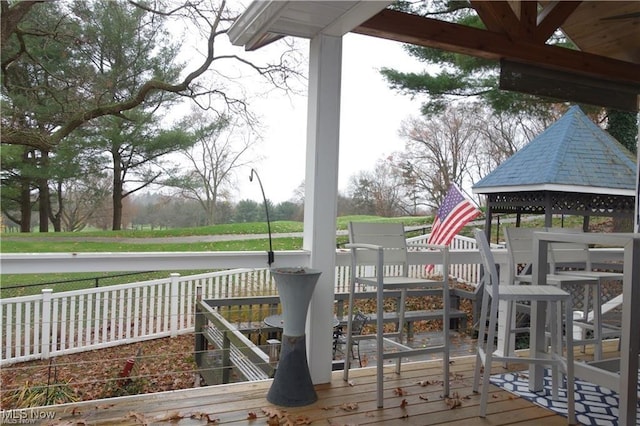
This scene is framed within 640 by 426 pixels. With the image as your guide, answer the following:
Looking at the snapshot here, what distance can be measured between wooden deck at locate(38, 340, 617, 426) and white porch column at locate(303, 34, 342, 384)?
0.25 m

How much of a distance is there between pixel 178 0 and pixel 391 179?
15.0ft

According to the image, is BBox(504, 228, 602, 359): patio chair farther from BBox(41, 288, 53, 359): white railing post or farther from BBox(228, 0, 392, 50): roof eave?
BBox(41, 288, 53, 359): white railing post

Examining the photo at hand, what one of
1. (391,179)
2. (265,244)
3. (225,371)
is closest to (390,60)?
(391,179)

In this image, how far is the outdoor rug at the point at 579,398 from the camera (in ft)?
7.63

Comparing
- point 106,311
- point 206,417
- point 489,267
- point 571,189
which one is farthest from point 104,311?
point 571,189

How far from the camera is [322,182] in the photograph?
2654 mm

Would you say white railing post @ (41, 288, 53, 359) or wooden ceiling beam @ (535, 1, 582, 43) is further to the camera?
white railing post @ (41, 288, 53, 359)

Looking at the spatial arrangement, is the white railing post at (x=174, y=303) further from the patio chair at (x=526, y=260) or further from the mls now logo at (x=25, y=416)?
the patio chair at (x=526, y=260)

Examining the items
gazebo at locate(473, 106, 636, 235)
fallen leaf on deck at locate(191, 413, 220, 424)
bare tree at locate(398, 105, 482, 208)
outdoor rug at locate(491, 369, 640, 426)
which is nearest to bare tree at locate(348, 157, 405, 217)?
bare tree at locate(398, 105, 482, 208)

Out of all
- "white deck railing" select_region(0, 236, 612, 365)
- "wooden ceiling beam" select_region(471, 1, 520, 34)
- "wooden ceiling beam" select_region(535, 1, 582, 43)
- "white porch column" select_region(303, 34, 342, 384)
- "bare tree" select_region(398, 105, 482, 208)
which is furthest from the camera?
"bare tree" select_region(398, 105, 482, 208)

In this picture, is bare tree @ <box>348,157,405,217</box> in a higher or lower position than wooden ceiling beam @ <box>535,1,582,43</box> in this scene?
lower

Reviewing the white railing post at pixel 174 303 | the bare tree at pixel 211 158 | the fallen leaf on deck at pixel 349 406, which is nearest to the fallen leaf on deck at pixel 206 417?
the fallen leaf on deck at pixel 349 406

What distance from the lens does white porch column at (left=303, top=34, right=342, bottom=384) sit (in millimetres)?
2635

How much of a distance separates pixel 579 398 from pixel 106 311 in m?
4.49
